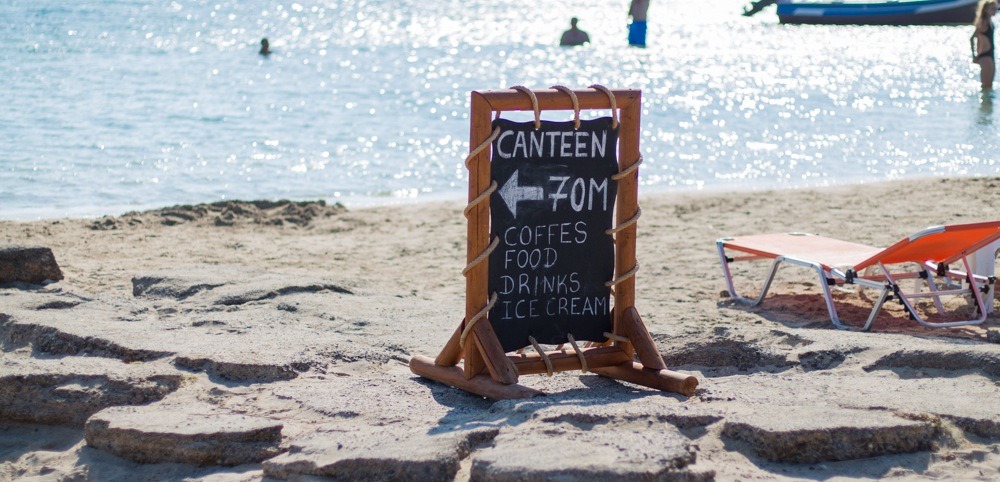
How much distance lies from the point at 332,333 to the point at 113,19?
120 feet

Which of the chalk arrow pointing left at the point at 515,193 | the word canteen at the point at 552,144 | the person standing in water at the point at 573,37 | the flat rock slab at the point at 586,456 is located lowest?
the flat rock slab at the point at 586,456

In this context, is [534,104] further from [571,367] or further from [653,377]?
[653,377]

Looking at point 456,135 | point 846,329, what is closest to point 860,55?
point 456,135

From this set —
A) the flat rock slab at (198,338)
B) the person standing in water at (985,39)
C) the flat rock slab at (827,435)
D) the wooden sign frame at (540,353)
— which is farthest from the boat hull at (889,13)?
the flat rock slab at (827,435)

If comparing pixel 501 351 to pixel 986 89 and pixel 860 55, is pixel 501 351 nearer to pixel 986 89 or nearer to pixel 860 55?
pixel 986 89

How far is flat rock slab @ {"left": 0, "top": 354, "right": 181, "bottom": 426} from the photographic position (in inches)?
152

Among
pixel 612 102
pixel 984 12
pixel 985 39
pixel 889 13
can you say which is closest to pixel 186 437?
pixel 612 102

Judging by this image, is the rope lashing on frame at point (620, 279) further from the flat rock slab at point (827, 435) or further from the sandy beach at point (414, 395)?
the flat rock slab at point (827, 435)

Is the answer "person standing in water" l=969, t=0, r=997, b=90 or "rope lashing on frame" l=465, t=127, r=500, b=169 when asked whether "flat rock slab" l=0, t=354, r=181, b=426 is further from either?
"person standing in water" l=969, t=0, r=997, b=90

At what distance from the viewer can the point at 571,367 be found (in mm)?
4078

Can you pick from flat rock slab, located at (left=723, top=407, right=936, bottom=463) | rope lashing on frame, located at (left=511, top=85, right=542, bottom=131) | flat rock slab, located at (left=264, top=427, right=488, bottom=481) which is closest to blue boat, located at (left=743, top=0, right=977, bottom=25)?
rope lashing on frame, located at (left=511, top=85, right=542, bottom=131)

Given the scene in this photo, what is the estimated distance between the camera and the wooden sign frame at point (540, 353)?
3.85 m

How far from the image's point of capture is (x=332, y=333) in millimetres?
4926

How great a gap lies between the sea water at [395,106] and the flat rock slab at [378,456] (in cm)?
838
